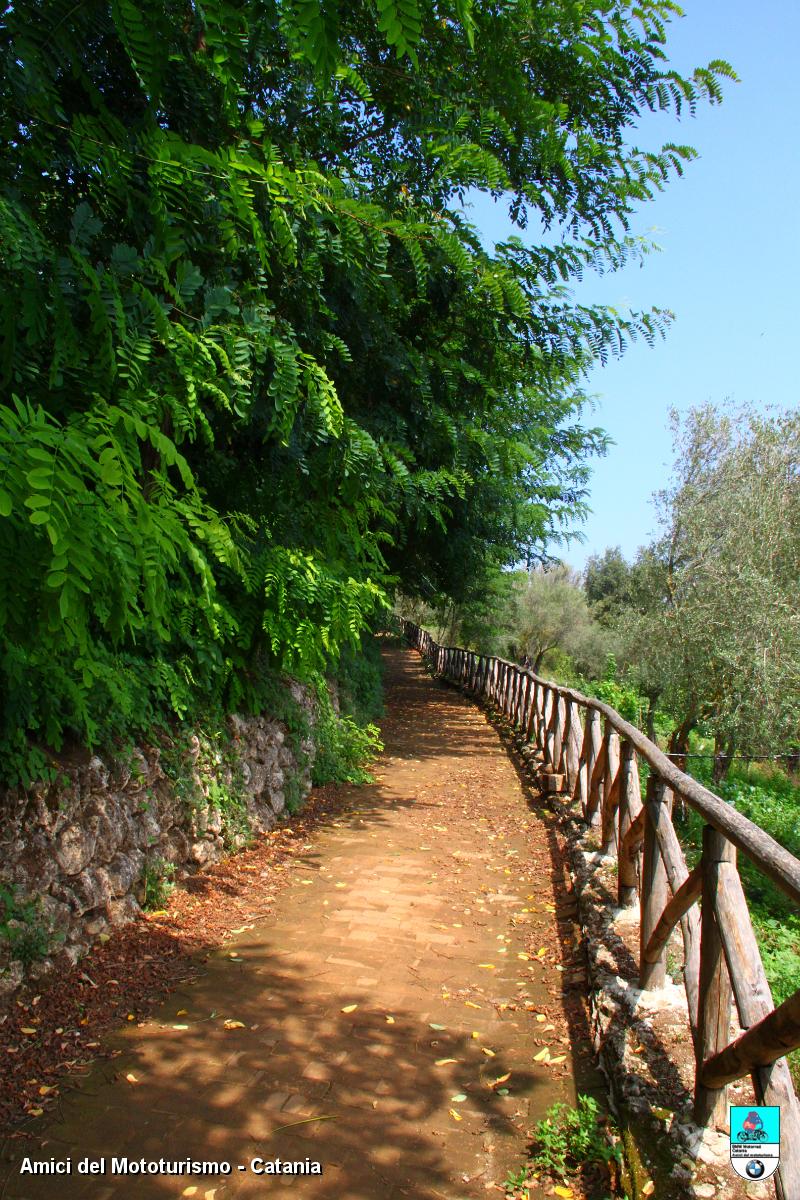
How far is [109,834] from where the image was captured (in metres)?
4.52

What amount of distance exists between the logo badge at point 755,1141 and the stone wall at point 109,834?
119 inches

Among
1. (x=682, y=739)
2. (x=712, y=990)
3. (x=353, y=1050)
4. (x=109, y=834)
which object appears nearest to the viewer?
(x=712, y=990)

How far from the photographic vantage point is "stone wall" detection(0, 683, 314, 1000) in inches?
149

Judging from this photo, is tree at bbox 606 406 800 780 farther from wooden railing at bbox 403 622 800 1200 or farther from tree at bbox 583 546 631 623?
tree at bbox 583 546 631 623

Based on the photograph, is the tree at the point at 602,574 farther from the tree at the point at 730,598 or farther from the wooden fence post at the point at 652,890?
the wooden fence post at the point at 652,890

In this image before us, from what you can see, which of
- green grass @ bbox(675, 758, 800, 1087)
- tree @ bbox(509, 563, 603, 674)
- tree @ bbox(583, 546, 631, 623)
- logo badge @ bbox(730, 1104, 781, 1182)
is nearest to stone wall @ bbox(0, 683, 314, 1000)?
logo badge @ bbox(730, 1104, 781, 1182)

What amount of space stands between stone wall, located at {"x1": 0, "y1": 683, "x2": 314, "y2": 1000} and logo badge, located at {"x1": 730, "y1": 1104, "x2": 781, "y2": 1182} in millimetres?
3032

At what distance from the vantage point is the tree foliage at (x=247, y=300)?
3.14m

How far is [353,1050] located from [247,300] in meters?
4.40

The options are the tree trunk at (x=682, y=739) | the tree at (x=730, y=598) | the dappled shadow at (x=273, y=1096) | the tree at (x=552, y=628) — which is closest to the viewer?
the dappled shadow at (x=273, y=1096)

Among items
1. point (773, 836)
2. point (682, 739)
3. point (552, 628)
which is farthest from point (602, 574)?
point (773, 836)

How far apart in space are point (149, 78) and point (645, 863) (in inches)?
170

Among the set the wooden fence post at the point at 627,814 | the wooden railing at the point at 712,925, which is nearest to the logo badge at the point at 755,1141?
the wooden railing at the point at 712,925

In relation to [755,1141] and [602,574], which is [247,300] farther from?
[602,574]
